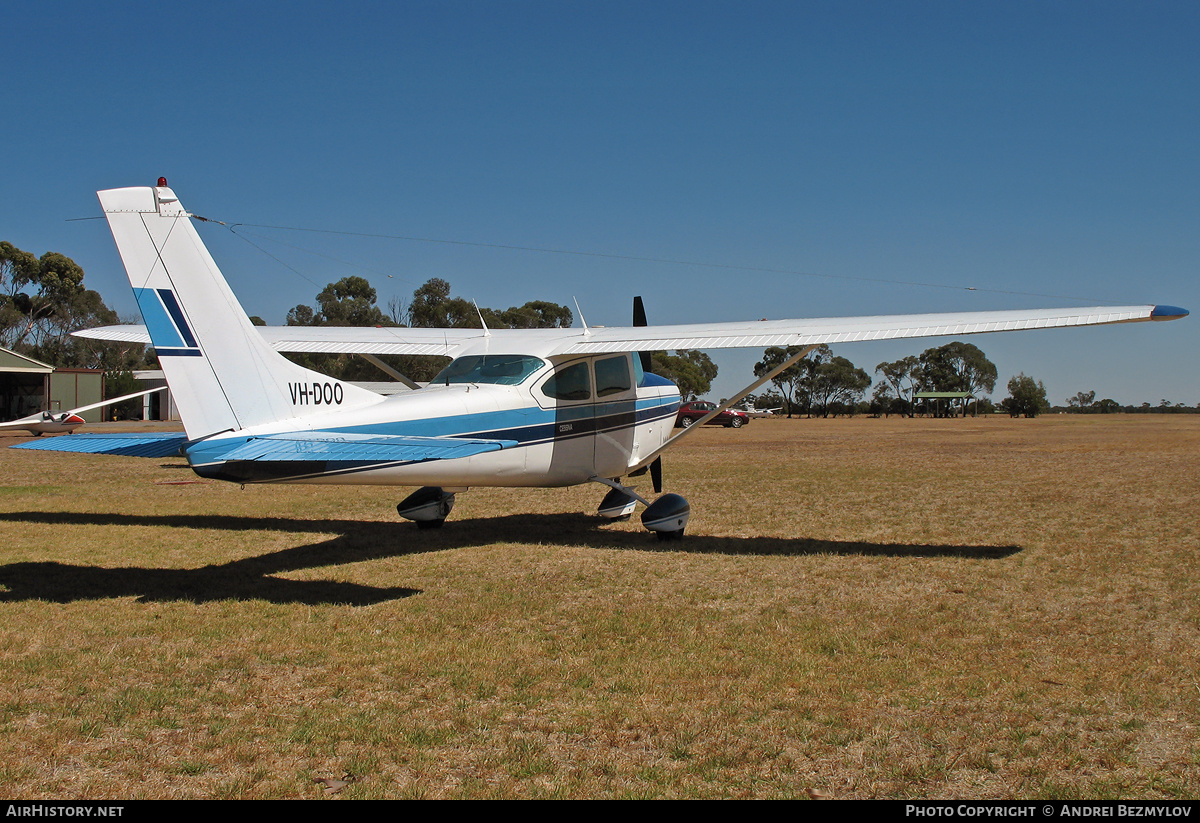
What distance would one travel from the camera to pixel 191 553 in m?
8.30

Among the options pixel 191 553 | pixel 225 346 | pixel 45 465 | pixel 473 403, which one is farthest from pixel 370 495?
pixel 45 465

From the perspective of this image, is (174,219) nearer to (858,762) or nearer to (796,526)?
(858,762)

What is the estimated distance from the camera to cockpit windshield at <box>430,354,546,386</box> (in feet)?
27.7

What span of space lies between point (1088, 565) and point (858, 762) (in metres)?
5.47

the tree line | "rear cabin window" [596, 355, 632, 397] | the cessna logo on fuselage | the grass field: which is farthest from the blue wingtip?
the tree line

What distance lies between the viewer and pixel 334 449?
238 inches

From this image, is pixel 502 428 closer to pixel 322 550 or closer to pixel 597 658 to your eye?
pixel 322 550

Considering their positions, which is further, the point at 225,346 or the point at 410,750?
the point at 225,346

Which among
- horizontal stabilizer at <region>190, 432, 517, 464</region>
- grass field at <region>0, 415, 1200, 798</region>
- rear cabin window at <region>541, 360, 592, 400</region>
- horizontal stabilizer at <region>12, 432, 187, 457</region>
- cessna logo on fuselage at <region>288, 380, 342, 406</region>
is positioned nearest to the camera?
grass field at <region>0, 415, 1200, 798</region>

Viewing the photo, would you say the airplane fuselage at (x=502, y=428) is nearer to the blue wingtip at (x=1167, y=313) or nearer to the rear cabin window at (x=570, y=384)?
the rear cabin window at (x=570, y=384)

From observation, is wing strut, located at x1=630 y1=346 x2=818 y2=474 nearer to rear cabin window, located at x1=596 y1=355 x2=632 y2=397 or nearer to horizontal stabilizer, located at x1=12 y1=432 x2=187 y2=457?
rear cabin window, located at x1=596 y1=355 x2=632 y2=397

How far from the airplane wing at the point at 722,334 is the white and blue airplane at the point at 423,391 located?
0.08 feet

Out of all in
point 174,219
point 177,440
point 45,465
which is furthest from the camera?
point 45,465

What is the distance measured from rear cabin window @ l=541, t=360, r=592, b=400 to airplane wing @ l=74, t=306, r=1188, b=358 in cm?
28
